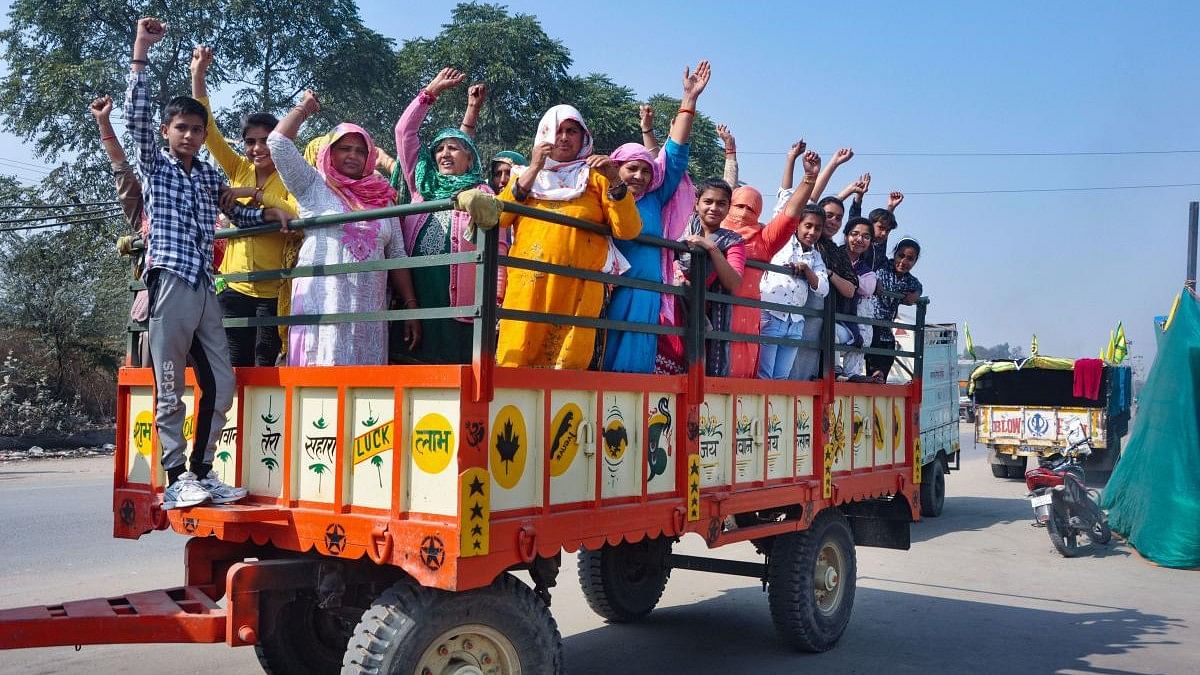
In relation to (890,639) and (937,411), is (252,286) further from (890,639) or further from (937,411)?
(937,411)

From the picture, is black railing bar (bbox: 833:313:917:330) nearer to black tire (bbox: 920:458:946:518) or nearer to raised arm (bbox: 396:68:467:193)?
raised arm (bbox: 396:68:467:193)

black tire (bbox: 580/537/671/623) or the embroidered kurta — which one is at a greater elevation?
the embroidered kurta

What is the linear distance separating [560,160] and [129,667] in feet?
11.1

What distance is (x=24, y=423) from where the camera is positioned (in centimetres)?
1739

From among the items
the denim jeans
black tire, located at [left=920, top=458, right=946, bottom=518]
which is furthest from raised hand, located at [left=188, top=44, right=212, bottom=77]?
black tire, located at [left=920, top=458, right=946, bottom=518]

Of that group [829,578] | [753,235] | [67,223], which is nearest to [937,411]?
[829,578]

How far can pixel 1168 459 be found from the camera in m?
9.48

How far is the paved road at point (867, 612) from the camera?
5.44 metres

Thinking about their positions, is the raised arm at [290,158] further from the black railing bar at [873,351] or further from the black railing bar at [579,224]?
the black railing bar at [873,351]

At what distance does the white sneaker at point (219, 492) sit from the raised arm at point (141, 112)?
125 centimetres

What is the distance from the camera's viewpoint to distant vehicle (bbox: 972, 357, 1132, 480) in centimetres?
1605

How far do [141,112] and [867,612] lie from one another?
18.2 ft

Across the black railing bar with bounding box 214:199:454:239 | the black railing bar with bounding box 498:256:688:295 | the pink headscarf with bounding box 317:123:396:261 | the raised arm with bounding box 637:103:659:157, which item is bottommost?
the black railing bar with bounding box 498:256:688:295

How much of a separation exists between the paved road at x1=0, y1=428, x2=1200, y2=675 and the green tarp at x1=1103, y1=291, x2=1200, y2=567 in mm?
333
